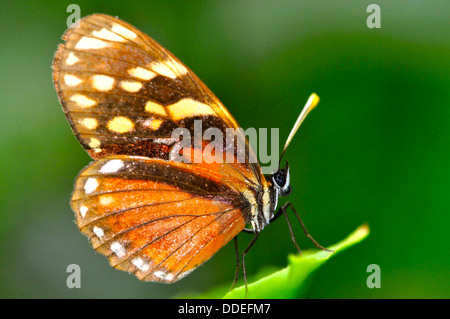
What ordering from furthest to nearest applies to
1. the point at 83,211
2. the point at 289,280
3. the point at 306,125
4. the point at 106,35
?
1. the point at 306,125
2. the point at 83,211
3. the point at 106,35
4. the point at 289,280

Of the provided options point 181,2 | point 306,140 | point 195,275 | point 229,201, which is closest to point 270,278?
point 229,201

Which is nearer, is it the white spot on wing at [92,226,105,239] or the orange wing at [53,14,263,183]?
the orange wing at [53,14,263,183]

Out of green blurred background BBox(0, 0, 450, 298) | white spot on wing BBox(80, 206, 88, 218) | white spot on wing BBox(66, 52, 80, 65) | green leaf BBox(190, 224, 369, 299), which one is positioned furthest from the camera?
green blurred background BBox(0, 0, 450, 298)

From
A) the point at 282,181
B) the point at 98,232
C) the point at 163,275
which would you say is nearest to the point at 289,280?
the point at 282,181

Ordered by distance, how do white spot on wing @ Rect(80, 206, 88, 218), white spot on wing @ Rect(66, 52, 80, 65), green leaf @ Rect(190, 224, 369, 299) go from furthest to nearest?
white spot on wing @ Rect(80, 206, 88, 218), white spot on wing @ Rect(66, 52, 80, 65), green leaf @ Rect(190, 224, 369, 299)

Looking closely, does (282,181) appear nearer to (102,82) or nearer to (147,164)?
(147,164)

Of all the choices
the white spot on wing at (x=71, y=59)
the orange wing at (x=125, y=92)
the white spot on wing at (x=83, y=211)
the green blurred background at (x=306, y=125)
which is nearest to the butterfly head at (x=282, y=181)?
the orange wing at (x=125, y=92)

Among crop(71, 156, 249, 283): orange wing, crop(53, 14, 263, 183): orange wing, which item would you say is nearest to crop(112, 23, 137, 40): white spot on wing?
crop(53, 14, 263, 183): orange wing

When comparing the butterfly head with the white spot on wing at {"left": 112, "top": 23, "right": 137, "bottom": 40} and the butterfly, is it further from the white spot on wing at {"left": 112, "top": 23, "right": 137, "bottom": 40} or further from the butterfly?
the white spot on wing at {"left": 112, "top": 23, "right": 137, "bottom": 40}
